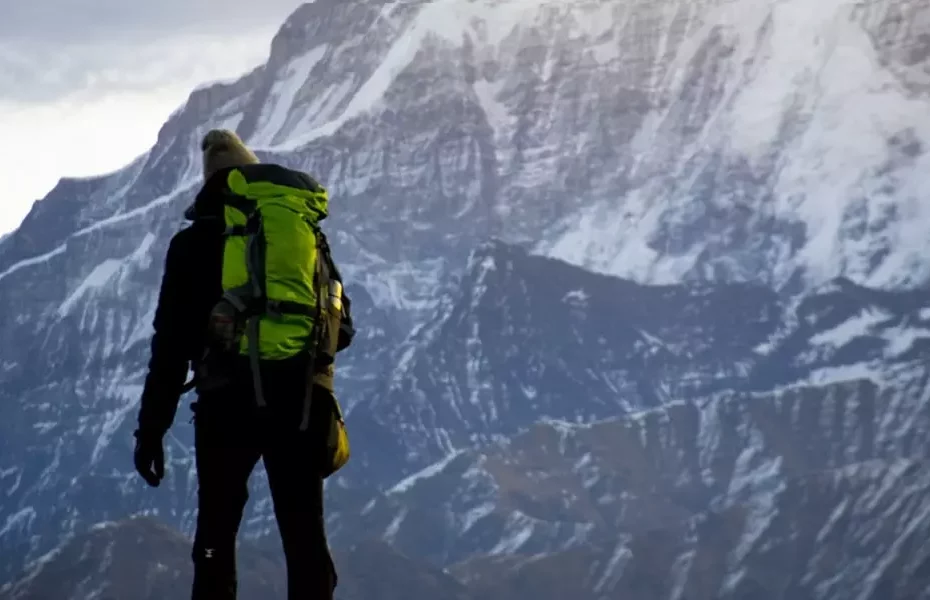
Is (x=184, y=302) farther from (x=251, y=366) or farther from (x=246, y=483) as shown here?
(x=246, y=483)

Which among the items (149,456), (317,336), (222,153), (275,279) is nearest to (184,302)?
(275,279)

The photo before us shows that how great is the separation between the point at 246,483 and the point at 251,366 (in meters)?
0.63

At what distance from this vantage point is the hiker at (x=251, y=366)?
496 inches

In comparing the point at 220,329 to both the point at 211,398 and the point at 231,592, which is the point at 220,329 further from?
the point at 231,592

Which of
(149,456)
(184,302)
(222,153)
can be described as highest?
(222,153)

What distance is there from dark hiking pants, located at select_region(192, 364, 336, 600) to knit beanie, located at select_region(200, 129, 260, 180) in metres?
1.38

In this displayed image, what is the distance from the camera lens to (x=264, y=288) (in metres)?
12.6

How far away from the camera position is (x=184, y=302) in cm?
1283

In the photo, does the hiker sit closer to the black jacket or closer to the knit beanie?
the black jacket

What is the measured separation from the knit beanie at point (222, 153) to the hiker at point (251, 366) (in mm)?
335

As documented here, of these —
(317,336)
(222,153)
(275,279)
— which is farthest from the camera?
(222,153)

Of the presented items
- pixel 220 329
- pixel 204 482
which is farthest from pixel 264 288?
pixel 204 482

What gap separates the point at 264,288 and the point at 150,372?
0.75m

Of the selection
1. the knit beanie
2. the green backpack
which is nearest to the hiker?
the green backpack
